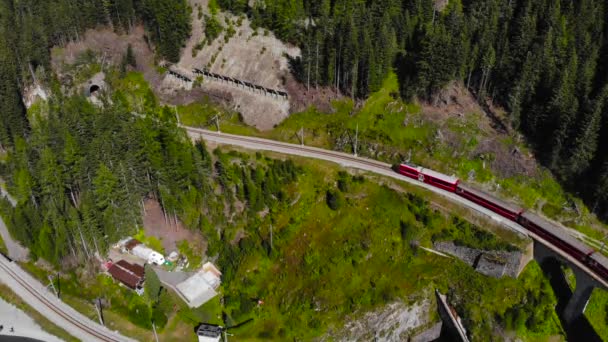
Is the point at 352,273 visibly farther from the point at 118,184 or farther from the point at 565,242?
the point at 118,184

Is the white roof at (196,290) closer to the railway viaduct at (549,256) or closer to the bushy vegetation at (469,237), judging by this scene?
the railway viaduct at (549,256)

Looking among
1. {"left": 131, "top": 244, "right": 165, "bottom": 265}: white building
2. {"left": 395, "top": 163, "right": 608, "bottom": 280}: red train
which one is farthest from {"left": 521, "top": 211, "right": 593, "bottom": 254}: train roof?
{"left": 131, "top": 244, "right": 165, "bottom": 265}: white building

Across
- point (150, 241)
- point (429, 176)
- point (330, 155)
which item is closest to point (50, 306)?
point (150, 241)

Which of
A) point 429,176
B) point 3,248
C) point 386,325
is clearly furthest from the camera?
point 3,248

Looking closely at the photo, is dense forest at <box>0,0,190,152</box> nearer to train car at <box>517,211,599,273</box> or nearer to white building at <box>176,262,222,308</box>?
white building at <box>176,262,222,308</box>

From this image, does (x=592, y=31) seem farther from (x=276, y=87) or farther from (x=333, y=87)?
(x=276, y=87)

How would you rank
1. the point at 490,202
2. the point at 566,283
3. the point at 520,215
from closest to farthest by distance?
the point at 566,283, the point at 520,215, the point at 490,202

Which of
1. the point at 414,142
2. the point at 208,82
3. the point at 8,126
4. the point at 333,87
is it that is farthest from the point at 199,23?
the point at 414,142
